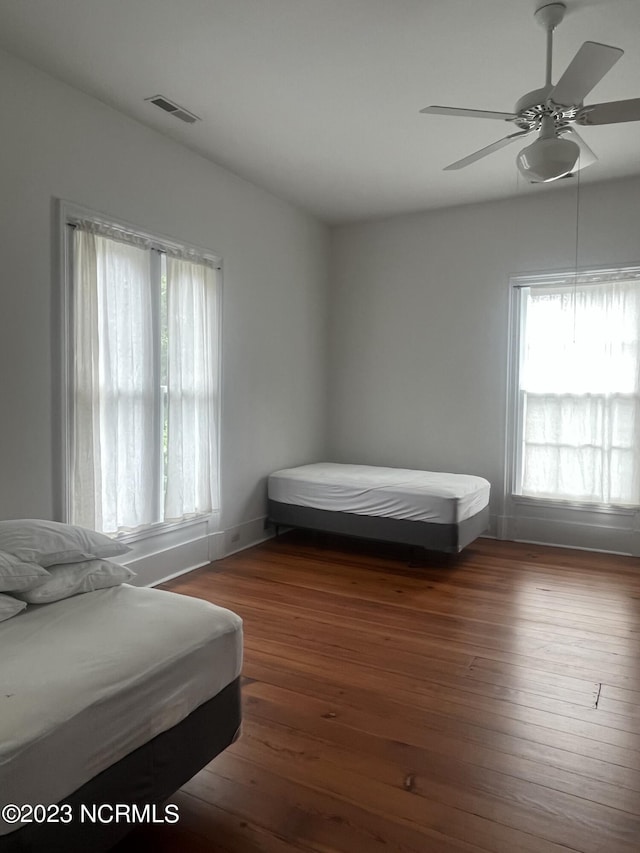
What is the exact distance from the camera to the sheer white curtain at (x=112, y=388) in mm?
3295

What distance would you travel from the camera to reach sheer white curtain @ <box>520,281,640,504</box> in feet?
15.4

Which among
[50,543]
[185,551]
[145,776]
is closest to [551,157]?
[50,543]

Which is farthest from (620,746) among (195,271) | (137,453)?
(195,271)

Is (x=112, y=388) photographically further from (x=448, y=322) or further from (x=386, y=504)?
(x=448, y=322)

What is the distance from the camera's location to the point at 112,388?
3498 millimetres

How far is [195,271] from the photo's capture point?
4.12 meters

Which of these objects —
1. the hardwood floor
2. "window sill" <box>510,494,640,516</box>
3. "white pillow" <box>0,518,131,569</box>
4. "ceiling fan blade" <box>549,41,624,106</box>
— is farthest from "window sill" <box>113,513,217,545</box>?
"ceiling fan blade" <box>549,41,624,106</box>

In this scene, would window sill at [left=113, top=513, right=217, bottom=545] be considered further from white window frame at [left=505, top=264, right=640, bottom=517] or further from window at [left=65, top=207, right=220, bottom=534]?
white window frame at [left=505, top=264, right=640, bottom=517]

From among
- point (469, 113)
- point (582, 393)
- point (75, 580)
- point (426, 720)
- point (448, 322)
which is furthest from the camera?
point (448, 322)

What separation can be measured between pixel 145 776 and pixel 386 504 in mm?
3145

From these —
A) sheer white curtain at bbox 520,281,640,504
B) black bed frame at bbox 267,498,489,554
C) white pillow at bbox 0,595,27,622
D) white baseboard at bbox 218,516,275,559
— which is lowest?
white baseboard at bbox 218,516,275,559

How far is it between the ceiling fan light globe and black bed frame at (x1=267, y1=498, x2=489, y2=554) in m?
2.52

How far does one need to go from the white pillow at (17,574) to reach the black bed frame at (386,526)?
9.49ft

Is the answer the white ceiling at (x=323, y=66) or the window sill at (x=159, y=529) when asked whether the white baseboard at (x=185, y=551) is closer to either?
the window sill at (x=159, y=529)
